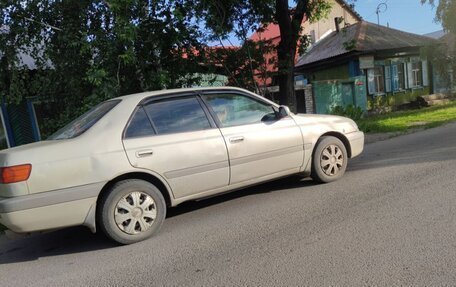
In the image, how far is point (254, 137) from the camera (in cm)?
548

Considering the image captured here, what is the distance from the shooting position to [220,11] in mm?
10562

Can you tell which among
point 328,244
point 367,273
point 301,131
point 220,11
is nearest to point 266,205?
point 301,131

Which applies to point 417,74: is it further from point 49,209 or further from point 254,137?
point 49,209

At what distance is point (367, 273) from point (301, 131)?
2783mm

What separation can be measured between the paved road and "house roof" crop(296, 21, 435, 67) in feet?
51.2

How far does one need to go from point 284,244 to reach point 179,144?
167 cm

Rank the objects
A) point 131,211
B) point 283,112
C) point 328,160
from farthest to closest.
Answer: point 328,160 < point 283,112 < point 131,211

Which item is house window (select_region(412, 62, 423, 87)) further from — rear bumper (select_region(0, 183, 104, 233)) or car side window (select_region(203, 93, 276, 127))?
rear bumper (select_region(0, 183, 104, 233))

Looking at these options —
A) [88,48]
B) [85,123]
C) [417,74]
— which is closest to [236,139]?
[85,123]

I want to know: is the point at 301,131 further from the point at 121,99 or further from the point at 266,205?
the point at 121,99

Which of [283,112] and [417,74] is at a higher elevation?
[283,112]

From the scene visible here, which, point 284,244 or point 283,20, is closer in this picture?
point 284,244

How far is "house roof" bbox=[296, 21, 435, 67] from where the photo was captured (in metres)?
21.0

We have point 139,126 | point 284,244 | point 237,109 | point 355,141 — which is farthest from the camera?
point 355,141
